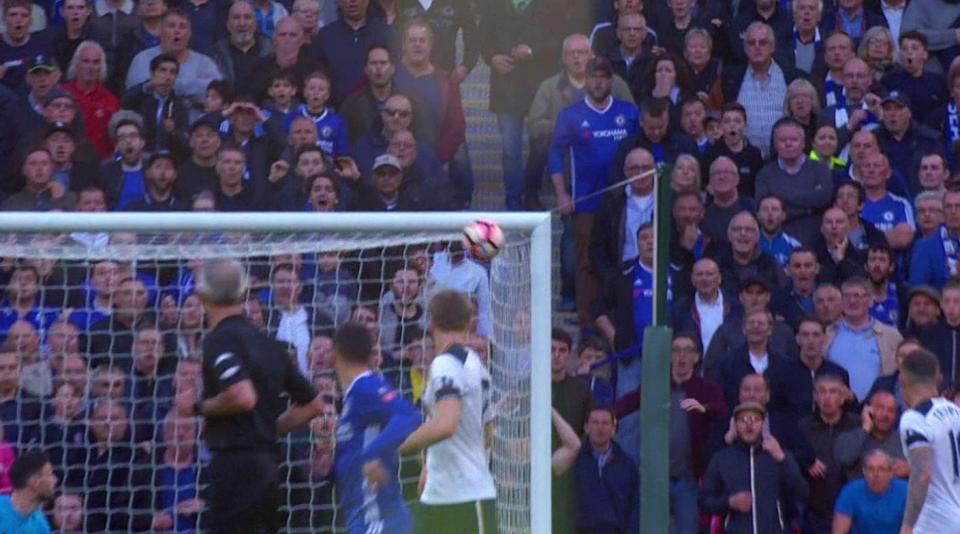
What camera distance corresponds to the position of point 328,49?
12.6 m

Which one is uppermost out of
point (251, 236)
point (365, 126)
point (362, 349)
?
point (365, 126)

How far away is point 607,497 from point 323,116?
3372mm

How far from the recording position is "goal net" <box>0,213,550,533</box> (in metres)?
8.31

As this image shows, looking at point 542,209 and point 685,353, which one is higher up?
point 542,209

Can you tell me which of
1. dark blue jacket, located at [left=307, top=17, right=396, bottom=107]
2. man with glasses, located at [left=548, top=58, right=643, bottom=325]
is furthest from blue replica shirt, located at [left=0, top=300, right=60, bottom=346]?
man with glasses, located at [left=548, top=58, right=643, bottom=325]

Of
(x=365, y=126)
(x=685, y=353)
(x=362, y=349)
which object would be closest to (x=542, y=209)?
(x=365, y=126)

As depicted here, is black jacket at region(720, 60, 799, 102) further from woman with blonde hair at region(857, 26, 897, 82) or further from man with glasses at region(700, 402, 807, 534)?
man with glasses at region(700, 402, 807, 534)

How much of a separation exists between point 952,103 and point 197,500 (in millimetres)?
6825

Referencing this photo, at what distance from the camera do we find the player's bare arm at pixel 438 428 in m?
7.17

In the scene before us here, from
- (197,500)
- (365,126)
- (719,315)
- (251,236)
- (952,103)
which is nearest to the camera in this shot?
(251,236)

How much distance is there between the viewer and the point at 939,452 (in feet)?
27.6

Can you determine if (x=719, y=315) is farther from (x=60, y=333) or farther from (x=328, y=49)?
(x=60, y=333)

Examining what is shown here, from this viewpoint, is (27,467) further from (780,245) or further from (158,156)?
(780,245)

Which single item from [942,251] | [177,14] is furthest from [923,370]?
[177,14]
